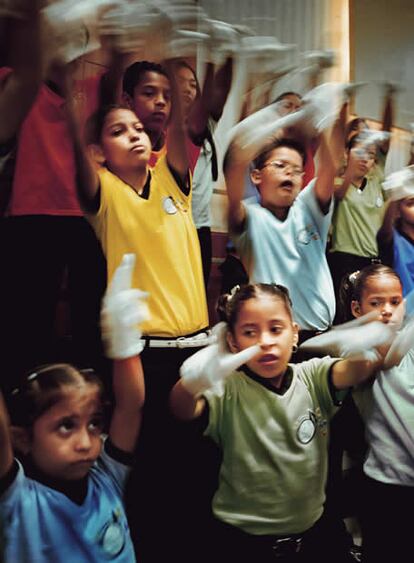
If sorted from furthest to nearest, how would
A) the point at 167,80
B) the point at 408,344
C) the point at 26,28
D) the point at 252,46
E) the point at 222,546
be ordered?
1. the point at 252,46
2. the point at 167,80
3. the point at 408,344
4. the point at 222,546
5. the point at 26,28

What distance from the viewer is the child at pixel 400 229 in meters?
2.10

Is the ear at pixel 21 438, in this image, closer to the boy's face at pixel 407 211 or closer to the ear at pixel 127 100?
the ear at pixel 127 100

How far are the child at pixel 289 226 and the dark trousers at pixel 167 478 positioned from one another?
0.36m

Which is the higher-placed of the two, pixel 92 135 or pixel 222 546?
pixel 92 135

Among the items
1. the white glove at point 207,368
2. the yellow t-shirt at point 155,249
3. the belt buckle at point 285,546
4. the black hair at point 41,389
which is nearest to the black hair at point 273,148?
the yellow t-shirt at point 155,249

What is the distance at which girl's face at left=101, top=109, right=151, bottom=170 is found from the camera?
1.53 metres

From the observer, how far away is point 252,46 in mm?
2020

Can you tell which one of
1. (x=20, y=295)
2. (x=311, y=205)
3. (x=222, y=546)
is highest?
(x=311, y=205)

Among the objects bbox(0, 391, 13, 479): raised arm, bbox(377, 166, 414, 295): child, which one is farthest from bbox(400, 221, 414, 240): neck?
bbox(0, 391, 13, 479): raised arm

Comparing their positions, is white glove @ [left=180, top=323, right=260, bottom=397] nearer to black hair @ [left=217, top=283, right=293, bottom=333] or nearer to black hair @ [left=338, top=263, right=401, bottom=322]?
black hair @ [left=217, top=283, right=293, bottom=333]

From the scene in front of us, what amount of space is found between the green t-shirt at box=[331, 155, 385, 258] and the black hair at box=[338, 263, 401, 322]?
52cm

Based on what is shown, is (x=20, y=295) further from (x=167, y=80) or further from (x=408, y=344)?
(x=408, y=344)

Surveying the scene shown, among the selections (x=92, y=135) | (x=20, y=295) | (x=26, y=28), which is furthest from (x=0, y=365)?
(x=26, y=28)

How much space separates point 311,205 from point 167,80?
0.51m
